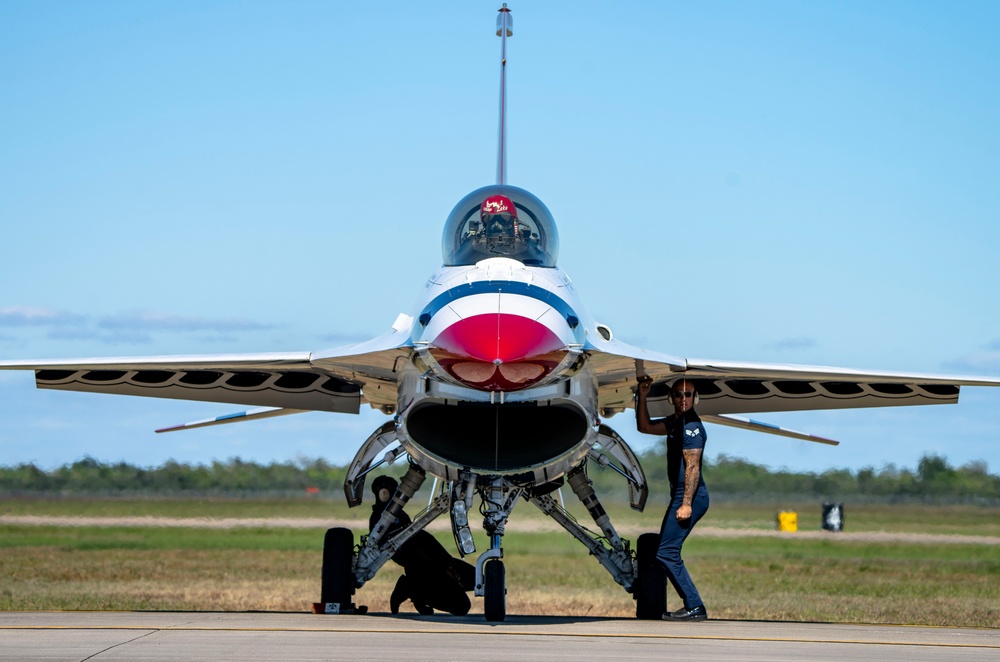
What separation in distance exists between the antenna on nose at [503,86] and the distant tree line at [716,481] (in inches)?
305

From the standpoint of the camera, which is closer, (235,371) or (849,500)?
(235,371)

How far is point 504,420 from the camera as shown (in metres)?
9.85

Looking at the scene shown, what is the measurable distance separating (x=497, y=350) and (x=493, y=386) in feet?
1.13

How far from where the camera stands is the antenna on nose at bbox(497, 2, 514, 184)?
15.1 meters

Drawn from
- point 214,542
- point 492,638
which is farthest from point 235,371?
point 214,542

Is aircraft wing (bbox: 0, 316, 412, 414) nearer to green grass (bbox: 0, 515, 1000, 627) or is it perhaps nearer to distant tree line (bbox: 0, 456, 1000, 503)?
green grass (bbox: 0, 515, 1000, 627)

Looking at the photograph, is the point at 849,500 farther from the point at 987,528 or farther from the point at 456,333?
the point at 456,333

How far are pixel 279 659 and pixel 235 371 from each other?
191 inches

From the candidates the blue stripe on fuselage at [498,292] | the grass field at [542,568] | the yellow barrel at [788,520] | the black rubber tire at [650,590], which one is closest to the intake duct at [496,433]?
the blue stripe on fuselage at [498,292]

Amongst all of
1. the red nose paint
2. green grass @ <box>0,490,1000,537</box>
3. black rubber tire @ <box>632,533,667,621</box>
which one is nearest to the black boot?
black rubber tire @ <box>632,533,667,621</box>

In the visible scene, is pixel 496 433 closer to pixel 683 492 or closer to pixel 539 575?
pixel 683 492

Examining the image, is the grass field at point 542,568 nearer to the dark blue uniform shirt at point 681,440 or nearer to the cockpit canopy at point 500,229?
the dark blue uniform shirt at point 681,440

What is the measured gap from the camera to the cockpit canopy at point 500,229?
414 inches

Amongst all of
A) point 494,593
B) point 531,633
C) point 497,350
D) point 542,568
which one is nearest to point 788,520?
point 542,568
